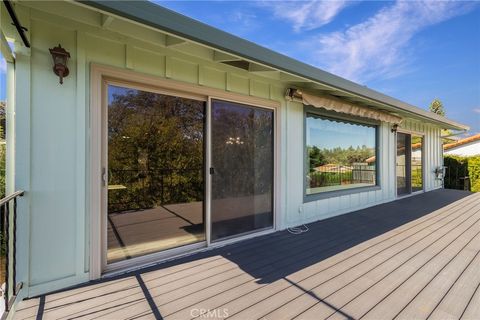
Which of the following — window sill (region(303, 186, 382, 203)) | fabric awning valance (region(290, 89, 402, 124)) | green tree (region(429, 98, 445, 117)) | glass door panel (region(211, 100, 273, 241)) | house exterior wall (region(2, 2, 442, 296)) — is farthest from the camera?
green tree (region(429, 98, 445, 117))

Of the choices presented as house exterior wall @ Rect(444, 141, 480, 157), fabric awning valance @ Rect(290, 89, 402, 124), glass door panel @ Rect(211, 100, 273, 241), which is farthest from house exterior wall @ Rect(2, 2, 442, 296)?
house exterior wall @ Rect(444, 141, 480, 157)

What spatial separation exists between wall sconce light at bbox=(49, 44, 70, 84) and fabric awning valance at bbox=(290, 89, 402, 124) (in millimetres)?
2851

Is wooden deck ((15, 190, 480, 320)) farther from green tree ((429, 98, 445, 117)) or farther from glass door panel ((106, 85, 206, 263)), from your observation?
green tree ((429, 98, 445, 117))

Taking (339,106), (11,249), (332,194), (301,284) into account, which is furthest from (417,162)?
(11,249)

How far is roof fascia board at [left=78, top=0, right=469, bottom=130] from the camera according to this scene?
164 cm

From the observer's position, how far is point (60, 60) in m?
2.03

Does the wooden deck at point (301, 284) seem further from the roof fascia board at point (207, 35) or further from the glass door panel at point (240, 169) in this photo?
the roof fascia board at point (207, 35)

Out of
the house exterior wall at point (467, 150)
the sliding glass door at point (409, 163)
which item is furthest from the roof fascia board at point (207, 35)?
the house exterior wall at point (467, 150)

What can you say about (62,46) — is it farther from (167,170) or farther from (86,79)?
(167,170)

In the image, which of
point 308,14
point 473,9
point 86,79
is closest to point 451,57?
point 473,9

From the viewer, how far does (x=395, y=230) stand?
3855 mm

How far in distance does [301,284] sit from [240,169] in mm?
1626

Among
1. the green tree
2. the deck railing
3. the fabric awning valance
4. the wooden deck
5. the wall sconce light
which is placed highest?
the green tree

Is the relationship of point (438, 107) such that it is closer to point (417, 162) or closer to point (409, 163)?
point (417, 162)
